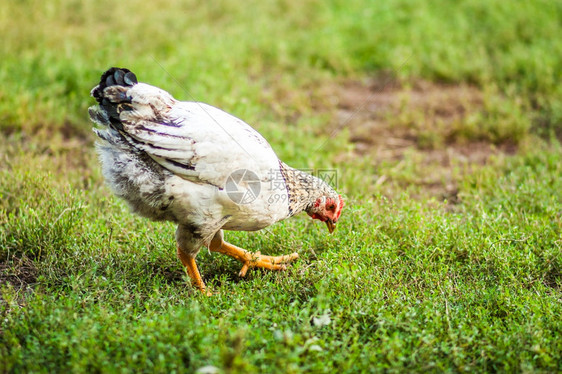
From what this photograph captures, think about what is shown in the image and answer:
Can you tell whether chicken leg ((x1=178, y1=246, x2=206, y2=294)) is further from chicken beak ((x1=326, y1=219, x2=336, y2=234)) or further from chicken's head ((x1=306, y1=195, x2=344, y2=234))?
chicken beak ((x1=326, y1=219, x2=336, y2=234))

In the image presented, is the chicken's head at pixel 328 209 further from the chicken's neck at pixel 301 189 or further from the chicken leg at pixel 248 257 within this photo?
the chicken leg at pixel 248 257

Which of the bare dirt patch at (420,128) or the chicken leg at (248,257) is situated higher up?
the bare dirt patch at (420,128)

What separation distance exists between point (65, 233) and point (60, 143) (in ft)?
6.60

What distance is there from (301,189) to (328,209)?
1.12 feet

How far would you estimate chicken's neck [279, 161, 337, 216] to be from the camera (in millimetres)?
3687

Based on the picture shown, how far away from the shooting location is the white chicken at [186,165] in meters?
3.30

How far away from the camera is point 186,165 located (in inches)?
130

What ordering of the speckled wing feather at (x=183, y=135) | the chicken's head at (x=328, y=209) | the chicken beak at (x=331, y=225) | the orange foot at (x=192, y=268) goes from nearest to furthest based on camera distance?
the speckled wing feather at (x=183, y=135)
the orange foot at (x=192, y=268)
the chicken's head at (x=328, y=209)
the chicken beak at (x=331, y=225)

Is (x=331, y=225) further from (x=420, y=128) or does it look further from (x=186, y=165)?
(x=420, y=128)

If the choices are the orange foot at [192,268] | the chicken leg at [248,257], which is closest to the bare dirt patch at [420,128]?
the chicken leg at [248,257]

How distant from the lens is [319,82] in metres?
7.51

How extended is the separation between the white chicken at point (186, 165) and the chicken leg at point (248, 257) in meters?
0.28

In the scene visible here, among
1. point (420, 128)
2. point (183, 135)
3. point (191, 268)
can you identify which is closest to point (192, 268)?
point (191, 268)

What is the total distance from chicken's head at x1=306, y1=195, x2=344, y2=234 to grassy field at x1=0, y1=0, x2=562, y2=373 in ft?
0.46
